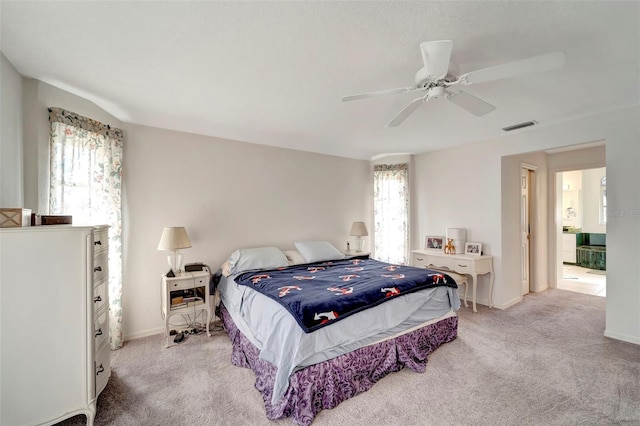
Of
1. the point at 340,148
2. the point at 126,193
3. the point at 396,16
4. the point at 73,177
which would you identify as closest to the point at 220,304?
the point at 126,193

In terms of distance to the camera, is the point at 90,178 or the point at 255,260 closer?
the point at 90,178

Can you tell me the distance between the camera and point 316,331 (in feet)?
6.27

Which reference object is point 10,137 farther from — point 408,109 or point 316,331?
point 408,109

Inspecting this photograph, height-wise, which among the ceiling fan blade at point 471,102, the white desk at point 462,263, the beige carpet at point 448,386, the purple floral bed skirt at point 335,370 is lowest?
the beige carpet at point 448,386

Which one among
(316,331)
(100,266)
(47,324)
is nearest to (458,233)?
(316,331)

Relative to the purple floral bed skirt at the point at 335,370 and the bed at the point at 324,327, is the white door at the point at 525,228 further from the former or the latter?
the purple floral bed skirt at the point at 335,370

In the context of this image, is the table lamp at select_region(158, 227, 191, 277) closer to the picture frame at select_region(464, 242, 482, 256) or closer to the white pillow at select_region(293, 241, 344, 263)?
the white pillow at select_region(293, 241, 344, 263)

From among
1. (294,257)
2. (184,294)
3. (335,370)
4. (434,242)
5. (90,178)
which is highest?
(90,178)

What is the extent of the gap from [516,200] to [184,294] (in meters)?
4.85

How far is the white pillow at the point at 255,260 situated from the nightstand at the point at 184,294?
304 millimetres

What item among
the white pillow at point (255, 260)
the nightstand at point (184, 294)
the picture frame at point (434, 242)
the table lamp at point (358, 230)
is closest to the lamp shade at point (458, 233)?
the picture frame at point (434, 242)

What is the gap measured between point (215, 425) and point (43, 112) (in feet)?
9.26

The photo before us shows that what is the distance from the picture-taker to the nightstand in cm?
282

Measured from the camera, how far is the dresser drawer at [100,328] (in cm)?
185
